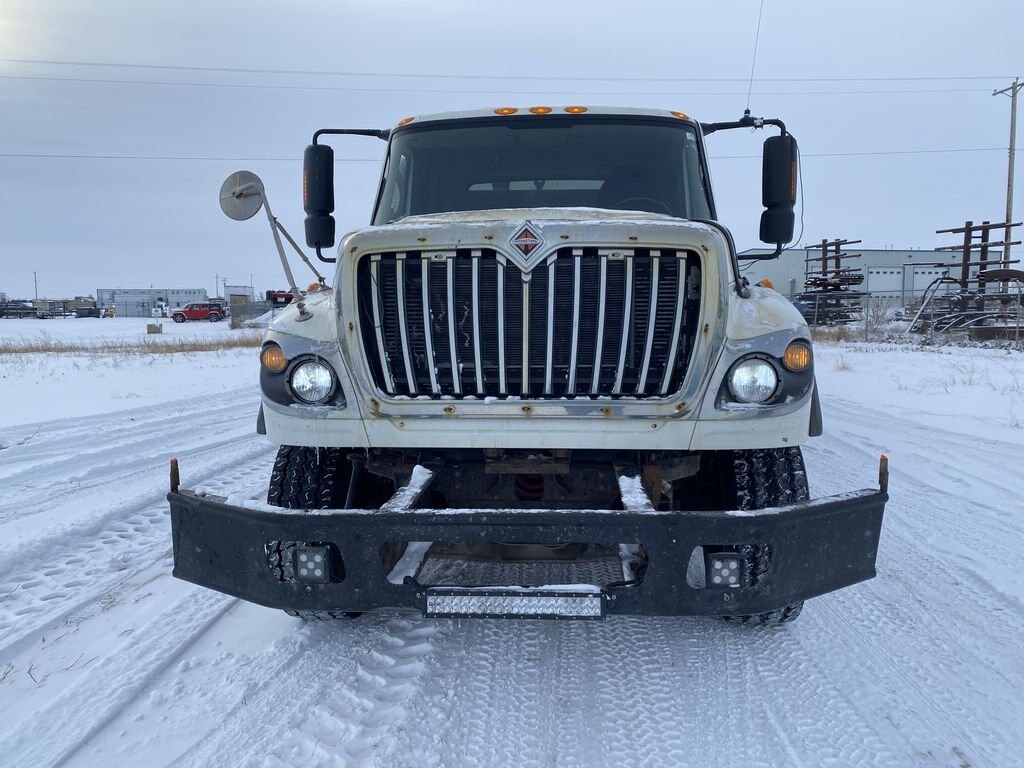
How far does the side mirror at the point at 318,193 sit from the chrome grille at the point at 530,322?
1804 mm

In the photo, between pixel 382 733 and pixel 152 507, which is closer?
pixel 382 733

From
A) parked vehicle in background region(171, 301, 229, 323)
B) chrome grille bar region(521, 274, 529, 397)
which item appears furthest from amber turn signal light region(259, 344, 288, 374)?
parked vehicle in background region(171, 301, 229, 323)

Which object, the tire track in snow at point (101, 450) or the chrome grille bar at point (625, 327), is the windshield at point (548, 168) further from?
the tire track in snow at point (101, 450)

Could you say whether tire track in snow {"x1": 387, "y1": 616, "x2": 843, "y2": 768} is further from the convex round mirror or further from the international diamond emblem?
the convex round mirror

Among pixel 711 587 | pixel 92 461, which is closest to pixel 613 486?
pixel 711 587

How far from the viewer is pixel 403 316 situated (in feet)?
9.20

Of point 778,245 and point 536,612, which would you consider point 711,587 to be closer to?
point 536,612

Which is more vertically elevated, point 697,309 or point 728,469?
point 697,309

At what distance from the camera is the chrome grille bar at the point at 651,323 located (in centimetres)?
270

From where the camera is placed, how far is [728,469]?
10.00ft

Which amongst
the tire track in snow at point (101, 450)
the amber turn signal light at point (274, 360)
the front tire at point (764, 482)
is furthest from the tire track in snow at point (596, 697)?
the tire track in snow at point (101, 450)

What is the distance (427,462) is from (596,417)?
79cm

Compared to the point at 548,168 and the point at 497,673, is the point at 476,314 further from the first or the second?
the point at 548,168

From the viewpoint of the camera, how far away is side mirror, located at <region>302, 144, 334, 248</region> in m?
4.34
